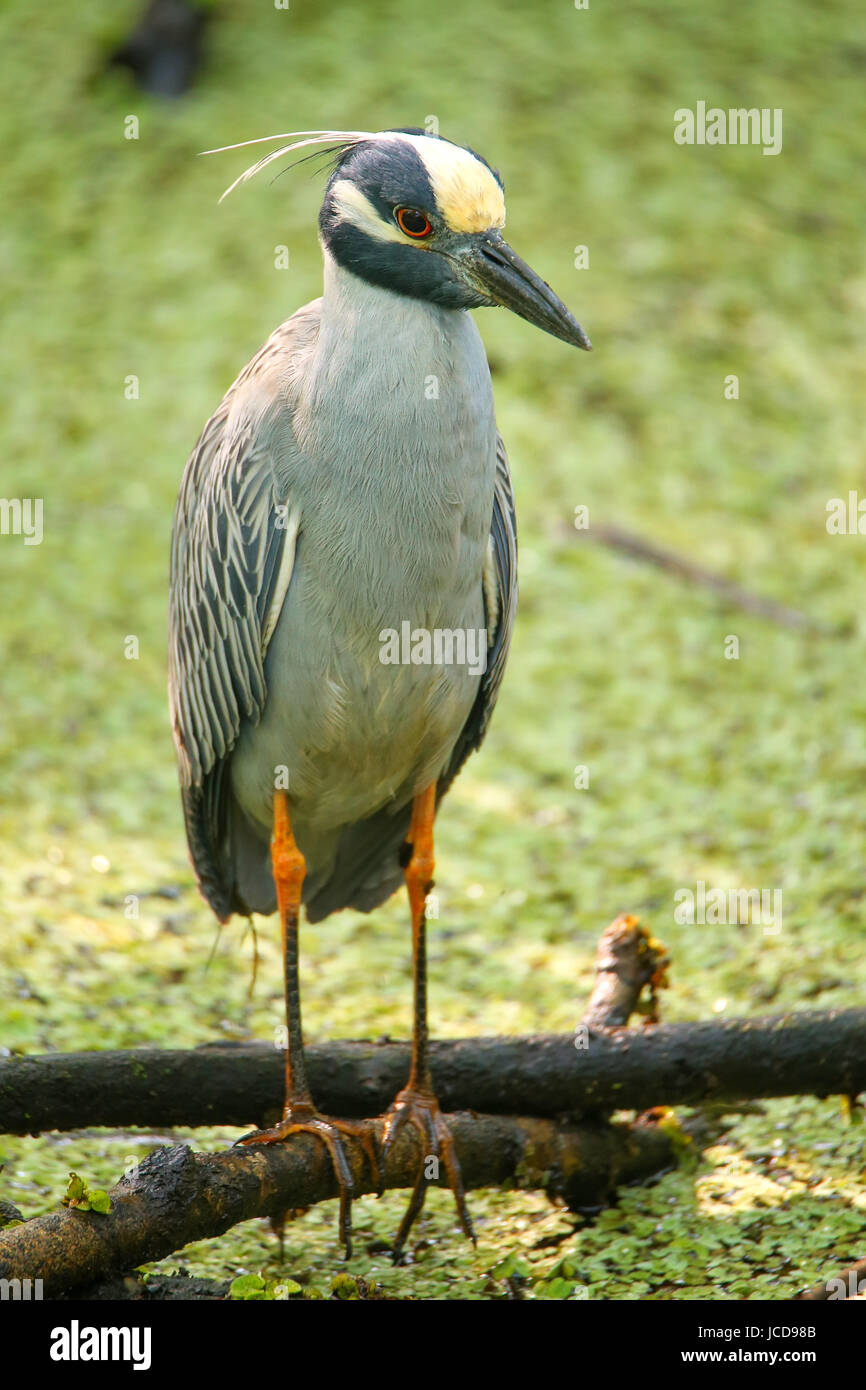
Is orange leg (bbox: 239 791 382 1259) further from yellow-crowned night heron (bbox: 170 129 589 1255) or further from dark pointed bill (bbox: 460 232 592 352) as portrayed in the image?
dark pointed bill (bbox: 460 232 592 352)

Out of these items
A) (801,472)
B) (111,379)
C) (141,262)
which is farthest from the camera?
(141,262)

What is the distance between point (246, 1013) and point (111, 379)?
16.3ft

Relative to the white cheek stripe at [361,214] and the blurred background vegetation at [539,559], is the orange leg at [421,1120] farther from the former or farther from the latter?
the white cheek stripe at [361,214]

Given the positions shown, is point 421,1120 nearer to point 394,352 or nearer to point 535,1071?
point 535,1071

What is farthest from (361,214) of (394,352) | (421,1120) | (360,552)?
(421,1120)

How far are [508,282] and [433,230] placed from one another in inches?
8.8

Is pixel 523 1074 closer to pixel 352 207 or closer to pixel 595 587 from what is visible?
pixel 352 207

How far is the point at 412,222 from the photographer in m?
3.36

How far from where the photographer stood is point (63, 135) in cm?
1031

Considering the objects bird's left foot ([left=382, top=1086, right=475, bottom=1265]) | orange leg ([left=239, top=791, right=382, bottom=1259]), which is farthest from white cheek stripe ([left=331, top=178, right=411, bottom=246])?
bird's left foot ([left=382, top=1086, right=475, bottom=1265])

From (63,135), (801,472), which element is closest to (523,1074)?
(801,472)

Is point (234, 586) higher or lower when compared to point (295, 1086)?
higher

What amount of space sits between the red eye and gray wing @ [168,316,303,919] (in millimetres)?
588

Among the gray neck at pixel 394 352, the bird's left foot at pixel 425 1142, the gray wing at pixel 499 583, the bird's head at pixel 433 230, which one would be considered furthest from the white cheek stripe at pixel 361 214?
the bird's left foot at pixel 425 1142
